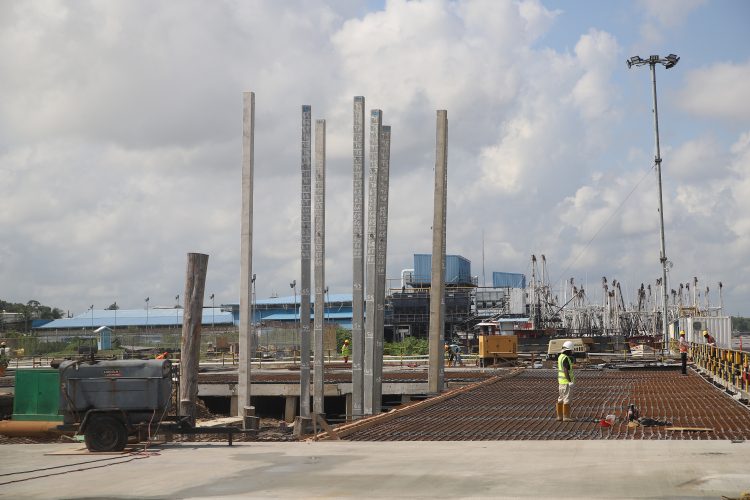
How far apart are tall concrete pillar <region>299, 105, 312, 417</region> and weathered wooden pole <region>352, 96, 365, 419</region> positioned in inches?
51.4

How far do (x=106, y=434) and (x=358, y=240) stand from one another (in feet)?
31.6

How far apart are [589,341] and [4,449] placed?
206 feet

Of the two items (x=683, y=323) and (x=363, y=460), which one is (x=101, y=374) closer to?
(x=363, y=460)

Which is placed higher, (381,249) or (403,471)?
(381,249)

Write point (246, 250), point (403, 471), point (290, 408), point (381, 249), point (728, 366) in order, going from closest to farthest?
point (403, 471) < point (246, 250) < point (381, 249) < point (728, 366) < point (290, 408)

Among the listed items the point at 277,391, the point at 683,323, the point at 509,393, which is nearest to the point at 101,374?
the point at 509,393

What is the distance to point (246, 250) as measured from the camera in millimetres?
23516

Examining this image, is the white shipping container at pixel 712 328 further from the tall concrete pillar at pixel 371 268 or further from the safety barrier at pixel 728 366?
the tall concrete pillar at pixel 371 268

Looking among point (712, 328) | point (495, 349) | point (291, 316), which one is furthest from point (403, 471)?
point (291, 316)

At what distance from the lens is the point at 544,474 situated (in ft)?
40.8

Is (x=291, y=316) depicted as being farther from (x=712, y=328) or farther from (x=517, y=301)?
(x=712, y=328)

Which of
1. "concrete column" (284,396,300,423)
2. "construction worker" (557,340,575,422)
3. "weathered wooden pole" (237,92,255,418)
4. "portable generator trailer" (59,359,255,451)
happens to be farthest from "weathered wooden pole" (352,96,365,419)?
"concrete column" (284,396,300,423)

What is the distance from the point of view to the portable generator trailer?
16828 millimetres

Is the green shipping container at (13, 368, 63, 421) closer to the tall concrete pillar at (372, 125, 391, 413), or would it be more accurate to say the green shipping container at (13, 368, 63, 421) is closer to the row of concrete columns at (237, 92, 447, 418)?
the row of concrete columns at (237, 92, 447, 418)
